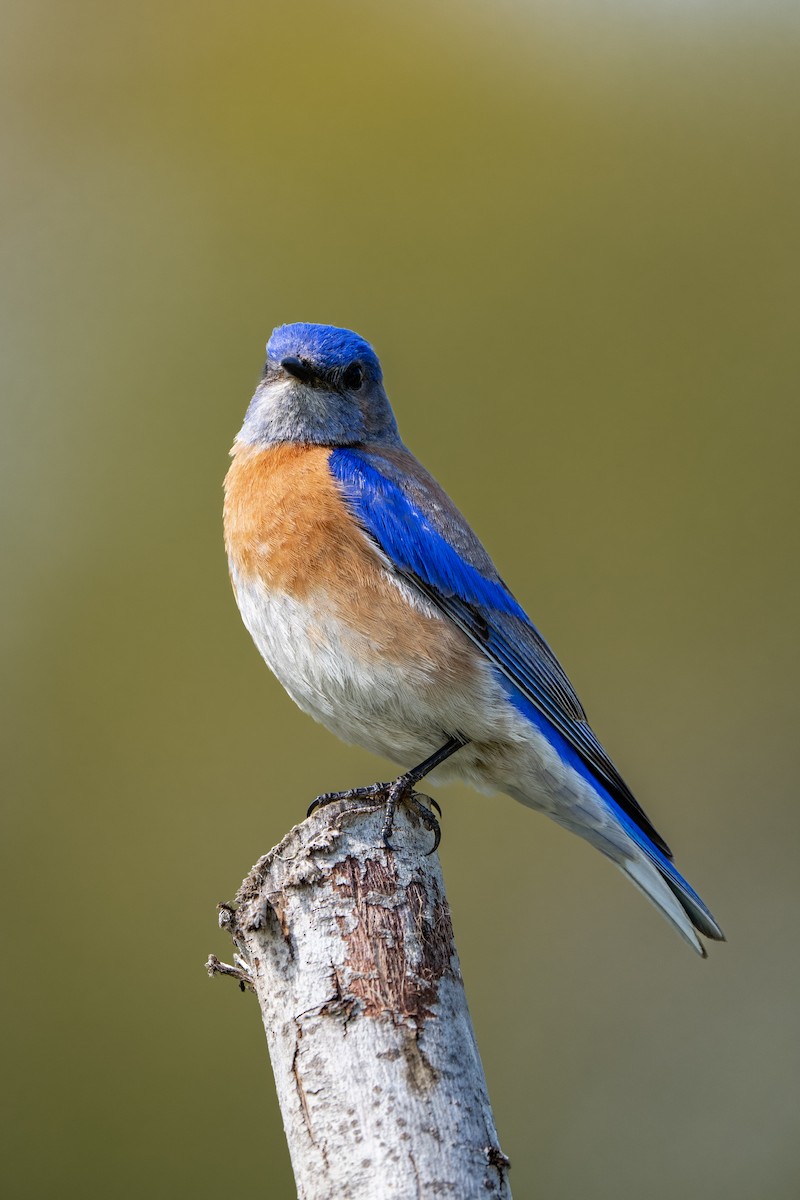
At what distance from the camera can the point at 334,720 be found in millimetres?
4301

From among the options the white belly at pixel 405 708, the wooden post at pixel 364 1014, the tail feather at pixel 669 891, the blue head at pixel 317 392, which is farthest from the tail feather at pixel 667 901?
the blue head at pixel 317 392

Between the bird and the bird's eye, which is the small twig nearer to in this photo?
the bird

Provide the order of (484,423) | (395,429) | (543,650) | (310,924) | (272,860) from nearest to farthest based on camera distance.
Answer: (310,924) < (272,860) < (543,650) < (395,429) < (484,423)

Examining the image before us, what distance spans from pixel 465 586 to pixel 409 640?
405mm

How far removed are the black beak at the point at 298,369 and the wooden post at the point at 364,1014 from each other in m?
2.05

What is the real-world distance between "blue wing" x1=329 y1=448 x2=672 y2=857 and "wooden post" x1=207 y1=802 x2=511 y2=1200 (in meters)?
1.14

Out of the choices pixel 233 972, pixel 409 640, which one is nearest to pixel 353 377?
pixel 409 640

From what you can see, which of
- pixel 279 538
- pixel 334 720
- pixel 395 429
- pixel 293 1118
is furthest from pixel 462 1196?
pixel 395 429

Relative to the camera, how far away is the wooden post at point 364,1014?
2682mm

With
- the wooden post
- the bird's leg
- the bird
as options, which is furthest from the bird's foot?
the wooden post

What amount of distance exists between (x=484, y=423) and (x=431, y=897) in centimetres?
459

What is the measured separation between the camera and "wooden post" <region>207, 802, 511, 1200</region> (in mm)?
2682

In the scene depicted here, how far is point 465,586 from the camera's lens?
14.6ft

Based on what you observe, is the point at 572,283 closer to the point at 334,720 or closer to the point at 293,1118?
the point at 334,720
